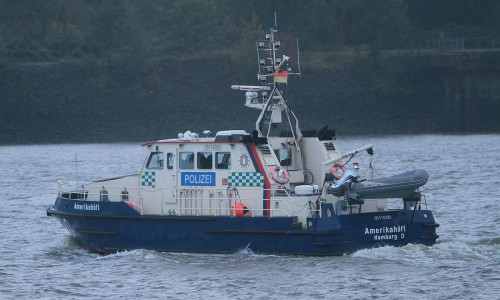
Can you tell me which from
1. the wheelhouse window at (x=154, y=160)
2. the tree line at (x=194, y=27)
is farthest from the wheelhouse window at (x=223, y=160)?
the tree line at (x=194, y=27)

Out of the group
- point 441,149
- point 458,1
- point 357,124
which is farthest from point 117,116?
point 458,1

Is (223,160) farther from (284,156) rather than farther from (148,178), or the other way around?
(148,178)

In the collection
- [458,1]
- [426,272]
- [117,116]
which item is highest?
[458,1]

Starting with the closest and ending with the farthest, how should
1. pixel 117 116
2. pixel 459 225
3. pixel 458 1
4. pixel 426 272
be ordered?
pixel 426 272
pixel 459 225
pixel 117 116
pixel 458 1

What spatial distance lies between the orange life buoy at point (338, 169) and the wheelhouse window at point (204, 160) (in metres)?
2.75

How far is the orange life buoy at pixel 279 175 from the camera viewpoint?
2344 centimetres

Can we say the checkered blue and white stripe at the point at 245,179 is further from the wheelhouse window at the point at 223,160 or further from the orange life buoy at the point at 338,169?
the orange life buoy at the point at 338,169

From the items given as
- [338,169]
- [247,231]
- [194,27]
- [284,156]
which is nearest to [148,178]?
[247,231]

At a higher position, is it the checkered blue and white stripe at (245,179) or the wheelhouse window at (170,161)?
the wheelhouse window at (170,161)

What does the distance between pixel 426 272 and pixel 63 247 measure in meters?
9.28

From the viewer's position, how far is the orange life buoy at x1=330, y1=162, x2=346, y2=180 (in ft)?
78.9

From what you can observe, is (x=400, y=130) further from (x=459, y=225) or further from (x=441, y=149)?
(x=459, y=225)

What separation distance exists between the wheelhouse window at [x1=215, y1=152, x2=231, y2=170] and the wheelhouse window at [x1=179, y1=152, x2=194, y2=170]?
629 millimetres

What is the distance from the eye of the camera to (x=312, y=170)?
2464 centimetres
